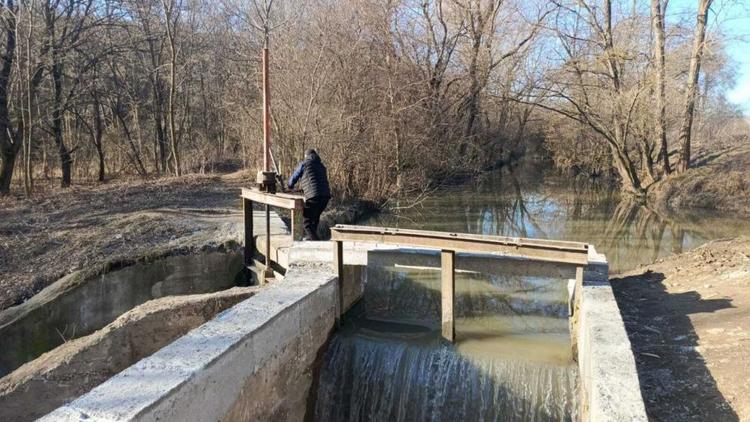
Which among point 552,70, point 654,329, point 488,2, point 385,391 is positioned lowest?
point 385,391

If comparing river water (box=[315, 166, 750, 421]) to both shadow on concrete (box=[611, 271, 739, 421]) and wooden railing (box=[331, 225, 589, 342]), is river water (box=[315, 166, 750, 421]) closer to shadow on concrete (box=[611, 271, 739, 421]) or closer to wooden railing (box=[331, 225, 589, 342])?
wooden railing (box=[331, 225, 589, 342])

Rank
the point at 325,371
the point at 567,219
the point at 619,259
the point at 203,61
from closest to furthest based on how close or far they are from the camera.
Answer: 1. the point at 325,371
2. the point at 619,259
3. the point at 567,219
4. the point at 203,61

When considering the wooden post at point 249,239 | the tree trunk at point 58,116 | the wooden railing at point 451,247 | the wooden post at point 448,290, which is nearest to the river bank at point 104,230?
the wooden post at point 249,239

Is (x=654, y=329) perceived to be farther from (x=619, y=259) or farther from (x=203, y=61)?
(x=203, y=61)

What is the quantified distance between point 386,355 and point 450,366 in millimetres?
799

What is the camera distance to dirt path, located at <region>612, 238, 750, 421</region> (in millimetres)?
5102

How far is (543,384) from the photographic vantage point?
6391mm

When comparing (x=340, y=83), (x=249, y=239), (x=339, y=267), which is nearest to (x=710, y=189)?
(x=340, y=83)

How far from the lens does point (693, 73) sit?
23281 millimetres

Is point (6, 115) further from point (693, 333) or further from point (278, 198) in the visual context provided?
point (693, 333)

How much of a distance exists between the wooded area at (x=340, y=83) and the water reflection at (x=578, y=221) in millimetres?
1480

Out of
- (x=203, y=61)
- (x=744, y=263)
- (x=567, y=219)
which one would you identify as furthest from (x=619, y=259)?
(x=203, y=61)

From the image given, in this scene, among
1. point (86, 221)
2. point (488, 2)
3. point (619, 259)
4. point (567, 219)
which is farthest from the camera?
point (488, 2)

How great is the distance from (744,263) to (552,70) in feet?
55.6
